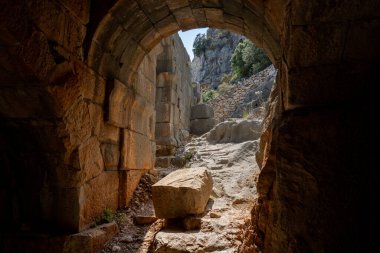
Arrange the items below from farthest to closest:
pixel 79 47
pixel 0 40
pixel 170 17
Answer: pixel 170 17
pixel 79 47
pixel 0 40

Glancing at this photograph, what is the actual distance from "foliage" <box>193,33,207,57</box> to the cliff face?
282 mm

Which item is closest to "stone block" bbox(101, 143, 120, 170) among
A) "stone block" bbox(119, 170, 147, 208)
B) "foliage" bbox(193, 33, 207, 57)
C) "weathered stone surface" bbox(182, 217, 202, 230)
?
"stone block" bbox(119, 170, 147, 208)

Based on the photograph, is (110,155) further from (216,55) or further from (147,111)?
(216,55)

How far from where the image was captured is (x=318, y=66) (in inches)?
64.2

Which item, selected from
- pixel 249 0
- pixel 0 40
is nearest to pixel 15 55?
pixel 0 40

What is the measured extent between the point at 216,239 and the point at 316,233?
1614mm

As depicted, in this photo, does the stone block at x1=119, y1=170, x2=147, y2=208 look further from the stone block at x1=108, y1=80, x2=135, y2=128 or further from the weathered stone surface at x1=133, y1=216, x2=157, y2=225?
the stone block at x1=108, y1=80, x2=135, y2=128

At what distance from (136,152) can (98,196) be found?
125 centimetres

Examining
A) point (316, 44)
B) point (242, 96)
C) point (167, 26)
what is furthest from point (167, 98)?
point (242, 96)

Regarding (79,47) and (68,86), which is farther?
(79,47)

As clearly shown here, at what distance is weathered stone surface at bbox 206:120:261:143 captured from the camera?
7.70 m

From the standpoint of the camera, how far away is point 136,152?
4590mm

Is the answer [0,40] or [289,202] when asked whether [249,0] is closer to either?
[289,202]

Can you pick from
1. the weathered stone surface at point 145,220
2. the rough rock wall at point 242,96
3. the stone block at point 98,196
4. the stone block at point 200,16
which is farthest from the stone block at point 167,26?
the rough rock wall at point 242,96
